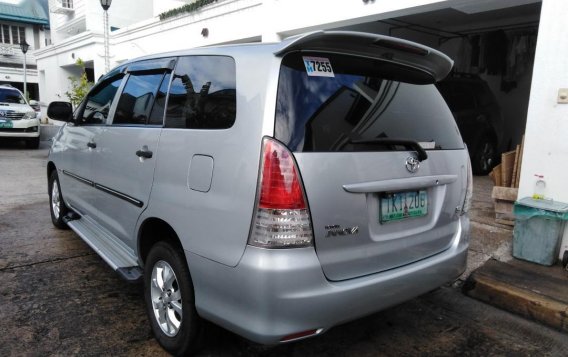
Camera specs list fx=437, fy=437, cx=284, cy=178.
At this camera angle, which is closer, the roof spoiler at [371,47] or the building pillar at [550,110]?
the roof spoiler at [371,47]

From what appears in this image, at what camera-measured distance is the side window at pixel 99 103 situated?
3551 millimetres

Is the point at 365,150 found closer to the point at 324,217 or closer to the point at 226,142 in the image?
the point at 324,217

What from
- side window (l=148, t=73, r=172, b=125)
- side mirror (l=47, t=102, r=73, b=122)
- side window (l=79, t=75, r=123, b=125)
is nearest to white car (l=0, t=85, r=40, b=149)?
side mirror (l=47, t=102, r=73, b=122)

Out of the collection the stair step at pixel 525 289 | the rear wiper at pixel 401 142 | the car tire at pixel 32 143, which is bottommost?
the stair step at pixel 525 289

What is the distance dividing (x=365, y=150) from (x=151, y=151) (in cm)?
133

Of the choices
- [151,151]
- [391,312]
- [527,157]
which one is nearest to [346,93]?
[151,151]

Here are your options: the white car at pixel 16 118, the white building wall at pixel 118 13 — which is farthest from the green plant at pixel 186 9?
the white building wall at pixel 118 13

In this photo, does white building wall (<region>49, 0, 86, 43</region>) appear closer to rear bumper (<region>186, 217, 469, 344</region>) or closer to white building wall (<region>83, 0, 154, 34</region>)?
white building wall (<region>83, 0, 154, 34</region>)

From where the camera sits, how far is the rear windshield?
2.01 m

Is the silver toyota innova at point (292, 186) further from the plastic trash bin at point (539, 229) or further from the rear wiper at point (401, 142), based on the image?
the plastic trash bin at point (539, 229)

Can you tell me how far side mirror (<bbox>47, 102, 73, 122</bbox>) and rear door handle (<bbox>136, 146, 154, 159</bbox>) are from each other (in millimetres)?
2000

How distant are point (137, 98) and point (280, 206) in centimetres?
172

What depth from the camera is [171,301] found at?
2514 mm

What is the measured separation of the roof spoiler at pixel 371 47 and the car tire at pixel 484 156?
599 cm
